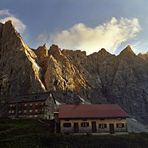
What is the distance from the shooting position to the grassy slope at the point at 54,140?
79750 mm

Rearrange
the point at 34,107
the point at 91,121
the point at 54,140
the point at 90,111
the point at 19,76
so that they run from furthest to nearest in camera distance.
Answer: the point at 19,76 < the point at 34,107 < the point at 90,111 < the point at 91,121 < the point at 54,140

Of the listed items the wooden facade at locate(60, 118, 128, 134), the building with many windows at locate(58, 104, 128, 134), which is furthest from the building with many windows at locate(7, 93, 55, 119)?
the wooden facade at locate(60, 118, 128, 134)

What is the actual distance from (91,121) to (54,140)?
17771 mm

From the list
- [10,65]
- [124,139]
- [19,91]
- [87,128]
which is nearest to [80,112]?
[87,128]

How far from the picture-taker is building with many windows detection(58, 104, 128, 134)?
314 feet

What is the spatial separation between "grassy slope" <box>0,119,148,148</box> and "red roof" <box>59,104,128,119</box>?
7.28 metres

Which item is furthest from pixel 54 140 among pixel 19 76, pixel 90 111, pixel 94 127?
pixel 19 76

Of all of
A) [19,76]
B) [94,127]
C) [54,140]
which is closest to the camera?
[54,140]

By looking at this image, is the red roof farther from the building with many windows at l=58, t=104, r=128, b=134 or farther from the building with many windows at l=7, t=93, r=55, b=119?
the building with many windows at l=7, t=93, r=55, b=119

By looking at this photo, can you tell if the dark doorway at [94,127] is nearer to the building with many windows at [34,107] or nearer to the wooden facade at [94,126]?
the wooden facade at [94,126]

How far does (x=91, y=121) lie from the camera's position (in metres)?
97.0

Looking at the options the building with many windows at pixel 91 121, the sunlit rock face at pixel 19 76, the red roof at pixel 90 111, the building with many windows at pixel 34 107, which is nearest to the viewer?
the building with many windows at pixel 91 121

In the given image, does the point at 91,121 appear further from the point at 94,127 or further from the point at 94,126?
the point at 94,127

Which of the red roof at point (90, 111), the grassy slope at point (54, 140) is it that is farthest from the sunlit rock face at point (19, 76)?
the grassy slope at point (54, 140)
